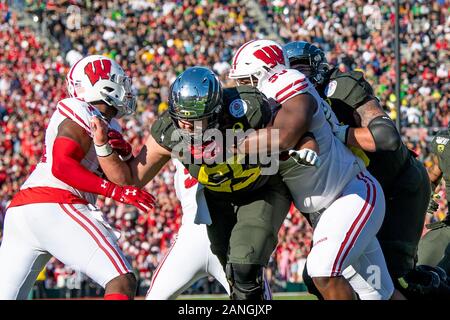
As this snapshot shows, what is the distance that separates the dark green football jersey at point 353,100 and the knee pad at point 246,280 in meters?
1.10

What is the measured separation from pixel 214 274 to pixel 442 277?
1.81m

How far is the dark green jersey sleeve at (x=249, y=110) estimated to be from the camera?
210 inches

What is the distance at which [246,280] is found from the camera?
550 cm

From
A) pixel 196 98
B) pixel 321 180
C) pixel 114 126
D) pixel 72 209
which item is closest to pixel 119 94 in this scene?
pixel 114 126

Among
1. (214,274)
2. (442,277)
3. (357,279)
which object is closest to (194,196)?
(214,274)

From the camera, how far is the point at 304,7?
19906 millimetres

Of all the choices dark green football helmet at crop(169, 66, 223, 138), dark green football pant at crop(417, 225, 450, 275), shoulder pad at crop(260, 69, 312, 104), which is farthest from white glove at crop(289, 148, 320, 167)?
dark green football pant at crop(417, 225, 450, 275)

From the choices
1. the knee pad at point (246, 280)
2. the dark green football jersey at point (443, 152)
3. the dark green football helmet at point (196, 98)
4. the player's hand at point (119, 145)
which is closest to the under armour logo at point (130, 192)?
the player's hand at point (119, 145)

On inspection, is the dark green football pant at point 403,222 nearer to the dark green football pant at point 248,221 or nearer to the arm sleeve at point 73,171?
the dark green football pant at point 248,221

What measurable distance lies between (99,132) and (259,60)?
1065 millimetres

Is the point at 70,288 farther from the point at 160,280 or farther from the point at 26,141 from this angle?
the point at 160,280

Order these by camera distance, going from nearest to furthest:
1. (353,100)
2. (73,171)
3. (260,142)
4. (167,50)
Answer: (260,142) → (73,171) → (353,100) → (167,50)

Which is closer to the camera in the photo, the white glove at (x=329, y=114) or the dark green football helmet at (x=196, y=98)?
the dark green football helmet at (x=196, y=98)

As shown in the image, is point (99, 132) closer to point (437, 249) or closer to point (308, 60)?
point (308, 60)
